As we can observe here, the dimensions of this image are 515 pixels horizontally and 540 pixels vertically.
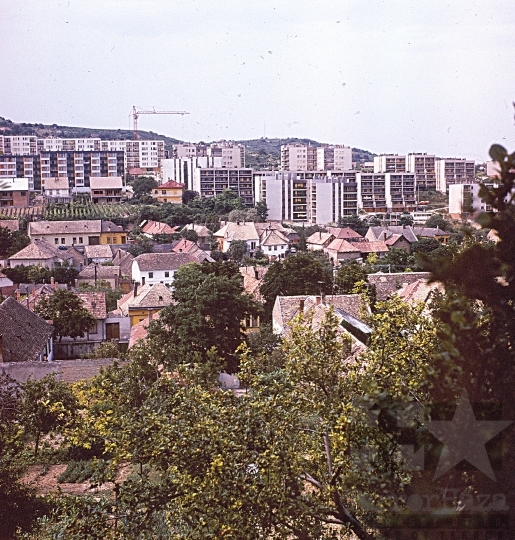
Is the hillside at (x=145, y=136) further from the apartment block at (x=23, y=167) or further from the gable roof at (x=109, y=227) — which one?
the gable roof at (x=109, y=227)

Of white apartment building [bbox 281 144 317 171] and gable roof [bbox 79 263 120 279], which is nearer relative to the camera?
gable roof [bbox 79 263 120 279]

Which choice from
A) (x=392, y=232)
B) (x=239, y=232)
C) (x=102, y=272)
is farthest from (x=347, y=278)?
(x=239, y=232)

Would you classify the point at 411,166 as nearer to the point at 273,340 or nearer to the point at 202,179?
the point at 202,179

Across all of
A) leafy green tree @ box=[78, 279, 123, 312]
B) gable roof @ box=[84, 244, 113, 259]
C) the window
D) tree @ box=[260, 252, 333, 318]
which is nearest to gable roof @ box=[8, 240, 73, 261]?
gable roof @ box=[84, 244, 113, 259]

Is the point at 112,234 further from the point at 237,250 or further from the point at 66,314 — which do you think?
the point at 66,314

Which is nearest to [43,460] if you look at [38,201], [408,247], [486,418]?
[486,418]

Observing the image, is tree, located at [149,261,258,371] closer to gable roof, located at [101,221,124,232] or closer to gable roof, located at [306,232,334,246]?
gable roof, located at [306,232,334,246]

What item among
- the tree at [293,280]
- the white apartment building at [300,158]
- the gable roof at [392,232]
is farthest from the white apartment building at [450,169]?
the tree at [293,280]
